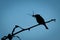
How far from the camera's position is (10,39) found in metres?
2.07

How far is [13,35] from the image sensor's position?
2.18 metres

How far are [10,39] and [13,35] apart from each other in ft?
0.46
